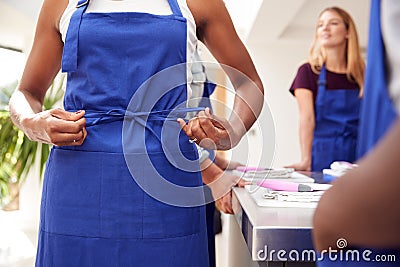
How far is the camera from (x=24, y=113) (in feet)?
3.03

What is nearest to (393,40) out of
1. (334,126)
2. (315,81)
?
(334,126)

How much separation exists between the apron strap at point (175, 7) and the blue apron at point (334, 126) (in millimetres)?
1627

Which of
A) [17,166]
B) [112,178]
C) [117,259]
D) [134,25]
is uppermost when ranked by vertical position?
[134,25]

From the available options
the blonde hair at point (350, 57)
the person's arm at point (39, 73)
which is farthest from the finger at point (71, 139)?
the blonde hair at point (350, 57)

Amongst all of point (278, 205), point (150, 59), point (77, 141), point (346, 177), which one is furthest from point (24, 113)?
point (346, 177)

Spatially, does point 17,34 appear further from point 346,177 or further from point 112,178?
point 346,177

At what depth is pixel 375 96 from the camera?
1.33 feet

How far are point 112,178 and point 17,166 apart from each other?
12.7ft

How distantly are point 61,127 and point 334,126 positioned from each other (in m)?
1.81

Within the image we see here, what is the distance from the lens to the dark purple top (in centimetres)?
253

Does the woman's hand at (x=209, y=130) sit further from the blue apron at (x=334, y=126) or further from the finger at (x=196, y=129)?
the blue apron at (x=334, y=126)

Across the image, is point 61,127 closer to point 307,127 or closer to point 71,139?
point 71,139

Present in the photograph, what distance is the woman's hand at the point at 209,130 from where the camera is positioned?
2.58 feet

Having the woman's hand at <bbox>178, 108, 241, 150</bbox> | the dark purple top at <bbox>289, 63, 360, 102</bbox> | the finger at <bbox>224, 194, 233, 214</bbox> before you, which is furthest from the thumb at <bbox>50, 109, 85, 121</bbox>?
the dark purple top at <bbox>289, 63, 360, 102</bbox>
